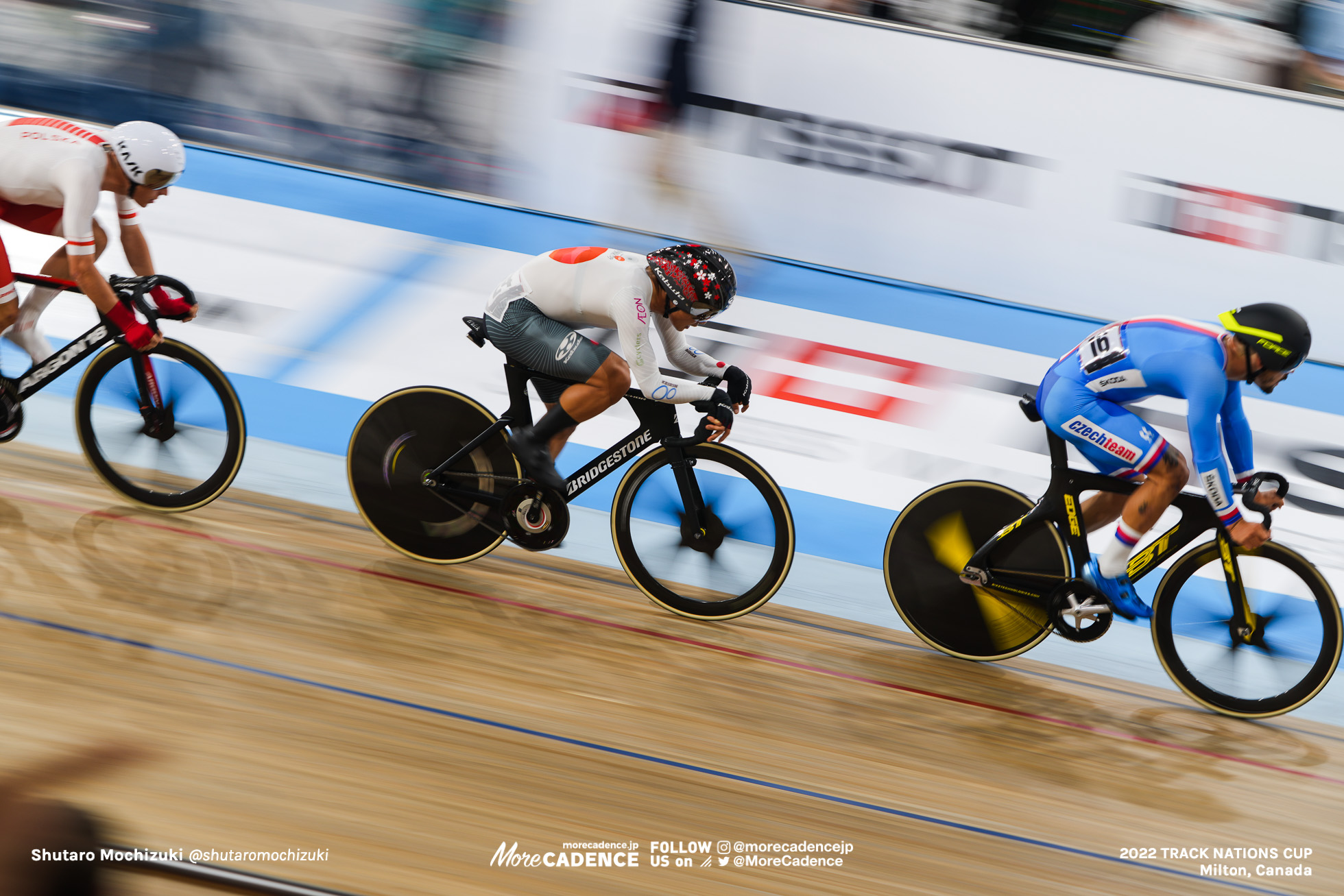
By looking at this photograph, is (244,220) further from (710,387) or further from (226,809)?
(226,809)

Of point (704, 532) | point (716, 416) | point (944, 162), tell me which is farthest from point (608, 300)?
point (944, 162)

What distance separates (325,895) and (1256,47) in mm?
6679

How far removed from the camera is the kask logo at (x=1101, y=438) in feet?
10.7

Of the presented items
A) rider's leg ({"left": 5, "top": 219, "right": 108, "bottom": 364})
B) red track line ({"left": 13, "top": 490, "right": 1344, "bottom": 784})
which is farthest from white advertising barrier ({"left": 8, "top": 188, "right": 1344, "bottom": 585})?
red track line ({"left": 13, "top": 490, "right": 1344, "bottom": 784})

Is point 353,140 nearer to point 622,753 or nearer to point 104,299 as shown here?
point 104,299

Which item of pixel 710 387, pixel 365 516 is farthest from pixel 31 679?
pixel 710 387

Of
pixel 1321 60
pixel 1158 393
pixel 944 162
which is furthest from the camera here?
pixel 944 162

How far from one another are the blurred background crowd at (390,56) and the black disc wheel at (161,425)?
12.3 feet

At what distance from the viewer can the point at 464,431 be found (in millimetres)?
3641

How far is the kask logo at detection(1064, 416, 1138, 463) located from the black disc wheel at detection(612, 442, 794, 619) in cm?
95

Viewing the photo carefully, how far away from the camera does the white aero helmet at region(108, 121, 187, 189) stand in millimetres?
3455

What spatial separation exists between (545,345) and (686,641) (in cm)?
107

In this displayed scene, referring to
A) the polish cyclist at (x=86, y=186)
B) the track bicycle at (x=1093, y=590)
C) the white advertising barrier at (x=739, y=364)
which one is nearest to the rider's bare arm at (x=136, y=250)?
the polish cyclist at (x=86, y=186)

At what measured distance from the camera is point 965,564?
3553 millimetres
